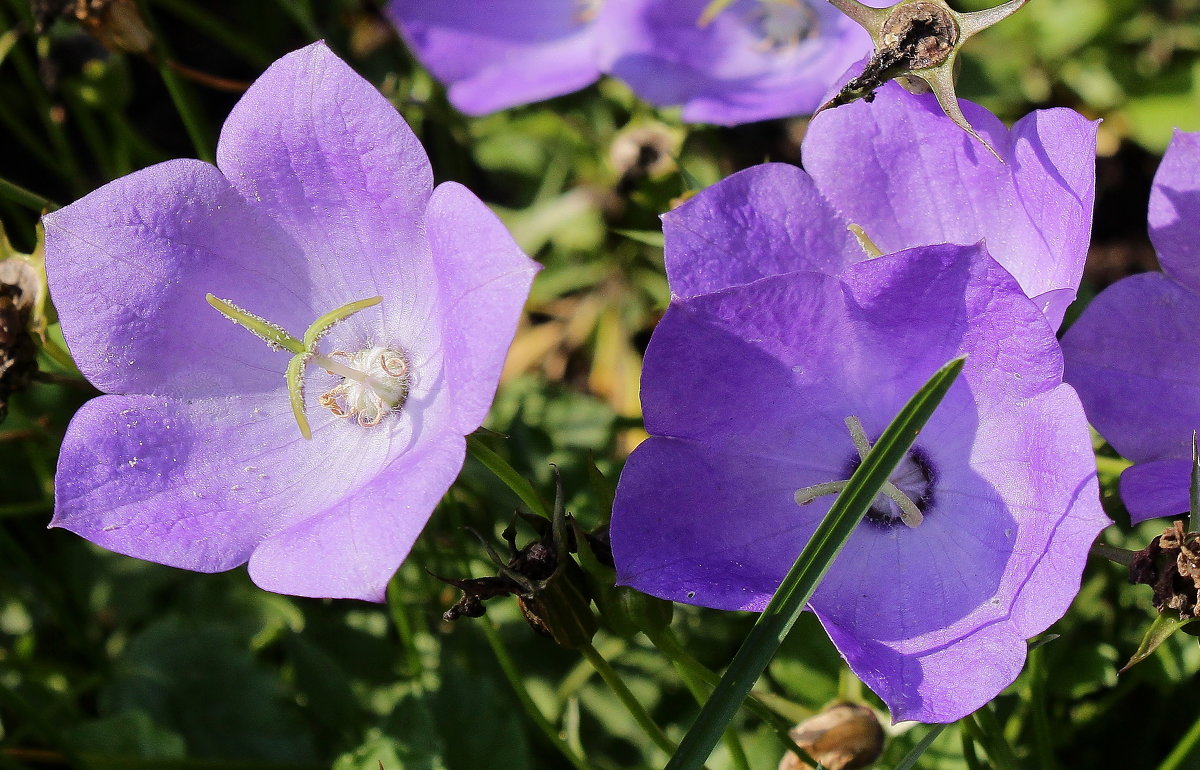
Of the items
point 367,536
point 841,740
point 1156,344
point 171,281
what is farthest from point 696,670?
point 171,281

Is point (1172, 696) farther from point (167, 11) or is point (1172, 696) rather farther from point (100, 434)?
point (167, 11)

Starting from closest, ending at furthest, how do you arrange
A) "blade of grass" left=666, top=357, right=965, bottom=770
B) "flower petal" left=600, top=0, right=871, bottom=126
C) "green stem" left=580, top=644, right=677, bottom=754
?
1. "blade of grass" left=666, top=357, right=965, bottom=770
2. "green stem" left=580, top=644, right=677, bottom=754
3. "flower petal" left=600, top=0, right=871, bottom=126

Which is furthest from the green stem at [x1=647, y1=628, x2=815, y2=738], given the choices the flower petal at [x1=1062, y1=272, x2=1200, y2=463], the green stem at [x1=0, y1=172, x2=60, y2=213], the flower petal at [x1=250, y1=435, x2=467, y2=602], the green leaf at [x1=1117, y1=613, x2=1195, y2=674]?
the green stem at [x1=0, y1=172, x2=60, y2=213]

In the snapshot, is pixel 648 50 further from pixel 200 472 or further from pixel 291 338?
pixel 200 472

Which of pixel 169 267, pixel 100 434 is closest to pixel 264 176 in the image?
pixel 169 267

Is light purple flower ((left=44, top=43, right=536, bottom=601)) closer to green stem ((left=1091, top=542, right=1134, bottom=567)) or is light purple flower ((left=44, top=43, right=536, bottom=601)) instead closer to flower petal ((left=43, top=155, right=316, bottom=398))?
flower petal ((left=43, top=155, right=316, bottom=398))

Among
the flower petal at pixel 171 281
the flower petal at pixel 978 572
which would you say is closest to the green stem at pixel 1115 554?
the flower petal at pixel 978 572

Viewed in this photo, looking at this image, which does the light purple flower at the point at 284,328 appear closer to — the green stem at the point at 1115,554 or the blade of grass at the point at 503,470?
the blade of grass at the point at 503,470
